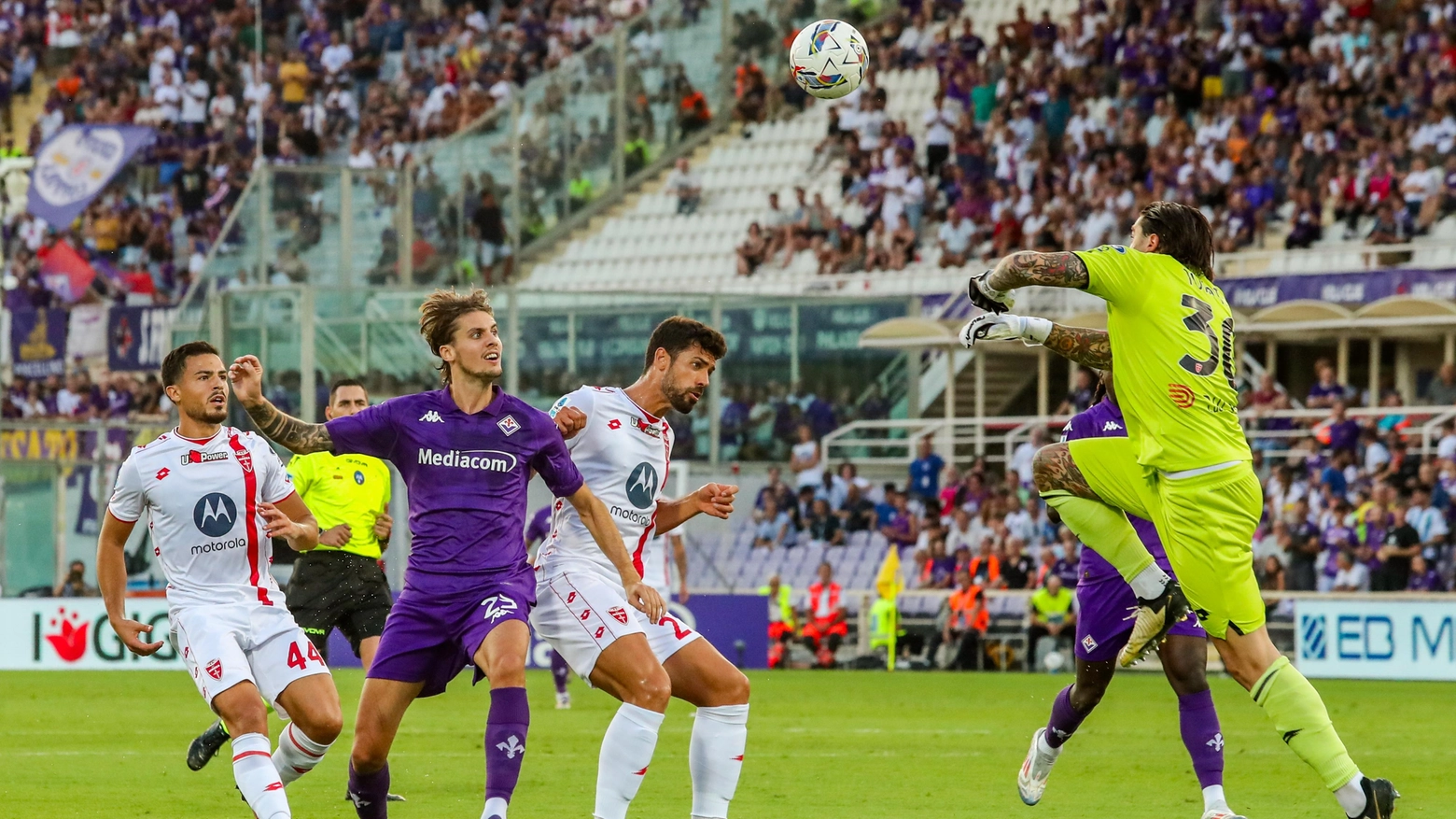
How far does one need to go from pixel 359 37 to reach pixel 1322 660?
27525 millimetres

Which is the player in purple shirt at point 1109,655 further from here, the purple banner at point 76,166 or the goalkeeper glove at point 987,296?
the purple banner at point 76,166

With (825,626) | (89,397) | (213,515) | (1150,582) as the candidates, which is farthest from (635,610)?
(89,397)

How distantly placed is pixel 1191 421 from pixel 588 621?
8.62 ft

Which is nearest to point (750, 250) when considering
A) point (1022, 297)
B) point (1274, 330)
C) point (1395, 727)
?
point (1022, 297)

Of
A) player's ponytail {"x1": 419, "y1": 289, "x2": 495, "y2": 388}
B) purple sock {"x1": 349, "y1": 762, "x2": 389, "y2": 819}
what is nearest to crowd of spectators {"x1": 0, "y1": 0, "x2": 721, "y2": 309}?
player's ponytail {"x1": 419, "y1": 289, "x2": 495, "y2": 388}

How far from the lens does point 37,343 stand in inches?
1484

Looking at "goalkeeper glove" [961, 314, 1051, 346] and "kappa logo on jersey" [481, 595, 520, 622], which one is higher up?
"goalkeeper glove" [961, 314, 1051, 346]

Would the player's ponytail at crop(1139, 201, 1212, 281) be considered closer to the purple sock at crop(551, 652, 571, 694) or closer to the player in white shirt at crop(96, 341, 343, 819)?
the player in white shirt at crop(96, 341, 343, 819)

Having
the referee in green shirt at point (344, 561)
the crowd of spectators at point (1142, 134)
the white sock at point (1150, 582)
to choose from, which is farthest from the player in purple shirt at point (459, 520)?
the crowd of spectators at point (1142, 134)

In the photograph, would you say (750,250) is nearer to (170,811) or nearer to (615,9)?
(615,9)

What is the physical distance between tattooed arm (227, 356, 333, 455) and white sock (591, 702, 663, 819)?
5.47 feet

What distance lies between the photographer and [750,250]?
34.8 m

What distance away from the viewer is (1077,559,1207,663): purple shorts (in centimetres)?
1070

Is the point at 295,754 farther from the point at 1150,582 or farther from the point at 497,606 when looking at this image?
the point at 1150,582
